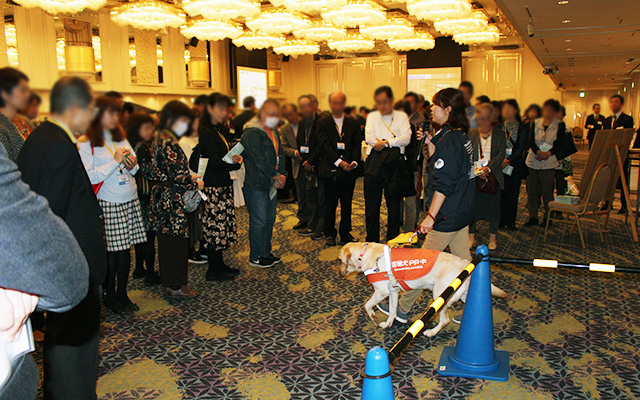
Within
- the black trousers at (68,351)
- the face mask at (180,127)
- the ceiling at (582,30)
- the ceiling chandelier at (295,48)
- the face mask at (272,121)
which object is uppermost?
the ceiling chandelier at (295,48)

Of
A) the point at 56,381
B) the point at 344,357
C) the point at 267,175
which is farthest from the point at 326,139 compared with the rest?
the point at 56,381

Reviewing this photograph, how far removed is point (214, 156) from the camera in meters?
3.86

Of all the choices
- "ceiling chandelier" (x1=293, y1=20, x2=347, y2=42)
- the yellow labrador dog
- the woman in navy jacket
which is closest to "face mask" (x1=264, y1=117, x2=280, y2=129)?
the yellow labrador dog

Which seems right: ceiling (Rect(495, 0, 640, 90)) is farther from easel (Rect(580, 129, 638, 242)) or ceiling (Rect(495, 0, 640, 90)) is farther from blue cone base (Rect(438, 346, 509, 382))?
blue cone base (Rect(438, 346, 509, 382))

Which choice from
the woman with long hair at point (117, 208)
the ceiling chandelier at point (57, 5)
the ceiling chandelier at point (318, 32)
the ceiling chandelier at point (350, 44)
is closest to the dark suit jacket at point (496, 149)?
the woman with long hair at point (117, 208)

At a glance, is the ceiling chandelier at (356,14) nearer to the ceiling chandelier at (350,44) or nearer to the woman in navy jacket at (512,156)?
the ceiling chandelier at (350,44)

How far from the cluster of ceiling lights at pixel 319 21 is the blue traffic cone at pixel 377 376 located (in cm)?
602

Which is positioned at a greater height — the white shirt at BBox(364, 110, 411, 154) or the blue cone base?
the white shirt at BBox(364, 110, 411, 154)

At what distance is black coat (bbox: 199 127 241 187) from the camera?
381 cm

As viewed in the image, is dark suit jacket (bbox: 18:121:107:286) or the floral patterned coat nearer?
dark suit jacket (bbox: 18:121:107:286)

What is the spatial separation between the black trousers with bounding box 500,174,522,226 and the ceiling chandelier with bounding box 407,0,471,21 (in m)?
4.24

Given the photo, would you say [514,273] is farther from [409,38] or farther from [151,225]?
[409,38]

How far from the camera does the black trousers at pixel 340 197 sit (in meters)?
5.19

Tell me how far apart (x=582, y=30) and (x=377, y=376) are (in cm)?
941
